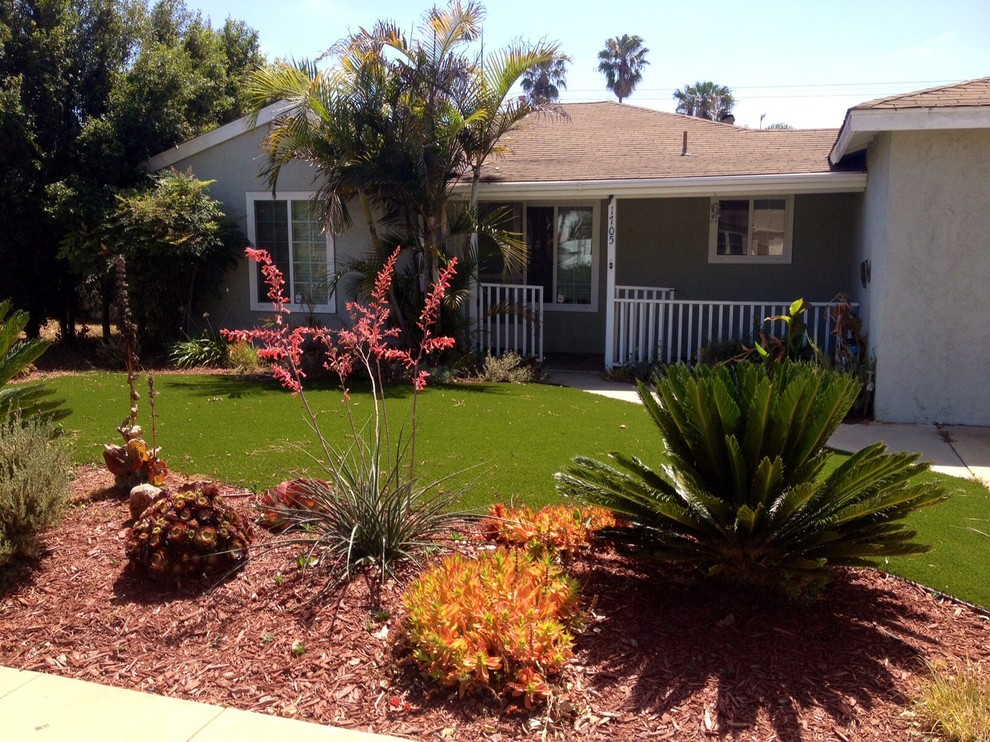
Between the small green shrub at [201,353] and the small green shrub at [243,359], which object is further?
the small green shrub at [201,353]

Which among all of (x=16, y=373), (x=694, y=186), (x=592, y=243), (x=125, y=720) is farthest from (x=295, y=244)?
(x=125, y=720)

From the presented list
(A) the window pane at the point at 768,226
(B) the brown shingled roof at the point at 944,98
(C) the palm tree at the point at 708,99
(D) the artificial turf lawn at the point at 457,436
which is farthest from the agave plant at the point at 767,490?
(C) the palm tree at the point at 708,99

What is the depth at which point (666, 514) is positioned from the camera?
390 cm

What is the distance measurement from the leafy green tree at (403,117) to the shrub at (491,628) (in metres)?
7.90

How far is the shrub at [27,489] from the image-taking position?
4441mm

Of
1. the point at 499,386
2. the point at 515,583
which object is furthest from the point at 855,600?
the point at 499,386

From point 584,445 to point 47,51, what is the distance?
12.0m

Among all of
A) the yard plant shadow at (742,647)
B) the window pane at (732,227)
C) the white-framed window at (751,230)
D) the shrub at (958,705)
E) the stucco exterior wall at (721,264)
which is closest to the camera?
the shrub at (958,705)

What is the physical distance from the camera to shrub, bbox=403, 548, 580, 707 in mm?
3434

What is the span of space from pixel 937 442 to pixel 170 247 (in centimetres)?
1059

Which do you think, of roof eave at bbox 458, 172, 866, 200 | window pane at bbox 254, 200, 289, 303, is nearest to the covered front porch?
roof eave at bbox 458, 172, 866, 200

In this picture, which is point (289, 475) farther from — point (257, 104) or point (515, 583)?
point (257, 104)

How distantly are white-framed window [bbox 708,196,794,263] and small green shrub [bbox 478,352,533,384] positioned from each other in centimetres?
427

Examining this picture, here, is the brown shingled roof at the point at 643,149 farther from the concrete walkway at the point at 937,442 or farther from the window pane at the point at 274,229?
the concrete walkway at the point at 937,442
